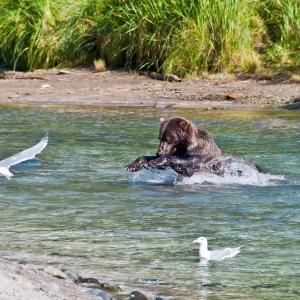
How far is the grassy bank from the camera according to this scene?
56.7 feet

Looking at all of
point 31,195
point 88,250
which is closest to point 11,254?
point 88,250

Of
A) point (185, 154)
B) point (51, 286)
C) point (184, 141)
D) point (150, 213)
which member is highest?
point (184, 141)

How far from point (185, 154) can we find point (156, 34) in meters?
6.89

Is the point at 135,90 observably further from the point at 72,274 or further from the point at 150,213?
the point at 72,274

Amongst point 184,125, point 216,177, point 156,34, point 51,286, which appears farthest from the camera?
point 156,34

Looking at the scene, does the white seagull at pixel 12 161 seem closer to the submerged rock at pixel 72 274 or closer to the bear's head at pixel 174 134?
the bear's head at pixel 174 134

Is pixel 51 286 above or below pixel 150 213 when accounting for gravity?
above

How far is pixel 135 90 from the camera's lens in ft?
55.9

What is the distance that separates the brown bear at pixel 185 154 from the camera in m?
10.6

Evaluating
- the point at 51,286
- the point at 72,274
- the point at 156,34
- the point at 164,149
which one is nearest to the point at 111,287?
the point at 72,274

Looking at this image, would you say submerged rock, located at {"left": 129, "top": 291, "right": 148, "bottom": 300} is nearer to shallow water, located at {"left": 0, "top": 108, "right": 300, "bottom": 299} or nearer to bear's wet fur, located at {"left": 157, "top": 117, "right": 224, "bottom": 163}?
shallow water, located at {"left": 0, "top": 108, "right": 300, "bottom": 299}

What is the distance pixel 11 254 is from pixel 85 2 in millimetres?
11296

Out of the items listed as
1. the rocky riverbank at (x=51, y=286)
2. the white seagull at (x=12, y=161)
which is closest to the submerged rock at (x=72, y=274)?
the rocky riverbank at (x=51, y=286)

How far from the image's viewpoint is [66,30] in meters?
18.4
